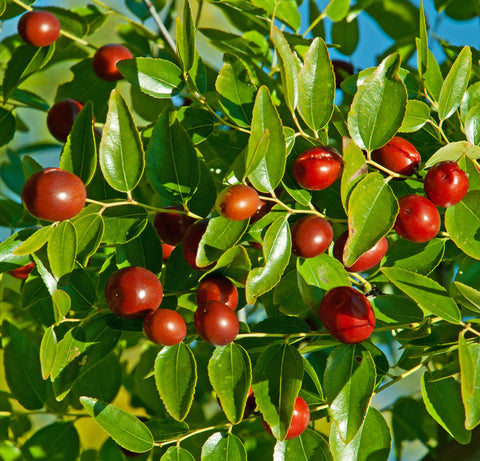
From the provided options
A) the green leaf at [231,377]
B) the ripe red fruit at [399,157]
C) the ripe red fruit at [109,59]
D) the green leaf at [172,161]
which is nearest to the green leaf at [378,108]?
the ripe red fruit at [399,157]

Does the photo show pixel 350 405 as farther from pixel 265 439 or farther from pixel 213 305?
pixel 265 439

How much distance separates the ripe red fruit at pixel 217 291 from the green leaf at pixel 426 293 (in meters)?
0.23

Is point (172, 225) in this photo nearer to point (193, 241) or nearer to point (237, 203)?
point (193, 241)

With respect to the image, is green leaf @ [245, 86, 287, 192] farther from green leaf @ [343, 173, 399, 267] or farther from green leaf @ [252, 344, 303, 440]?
green leaf @ [252, 344, 303, 440]

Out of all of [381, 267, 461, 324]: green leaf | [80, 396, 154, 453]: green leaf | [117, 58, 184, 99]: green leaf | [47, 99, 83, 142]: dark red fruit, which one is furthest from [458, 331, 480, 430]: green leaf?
[47, 99, 83, 142]: dark red fruit

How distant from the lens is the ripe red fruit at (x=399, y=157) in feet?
3.21

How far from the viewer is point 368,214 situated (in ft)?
2.86

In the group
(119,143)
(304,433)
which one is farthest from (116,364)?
(119,143)

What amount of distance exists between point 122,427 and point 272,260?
0.37m

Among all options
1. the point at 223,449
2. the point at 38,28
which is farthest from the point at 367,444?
the point at 38,28

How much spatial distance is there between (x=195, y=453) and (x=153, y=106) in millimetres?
773

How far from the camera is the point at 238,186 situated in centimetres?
88

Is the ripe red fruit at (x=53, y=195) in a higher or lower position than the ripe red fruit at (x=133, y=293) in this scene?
higher

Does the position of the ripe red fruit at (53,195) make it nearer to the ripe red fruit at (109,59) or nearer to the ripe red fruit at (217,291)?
the ripe red fruit at (217,291)
